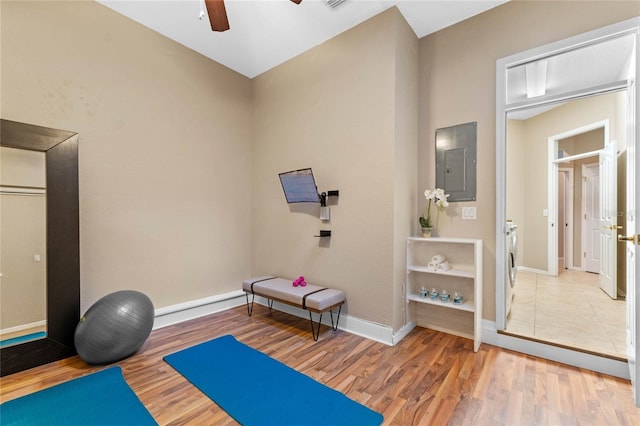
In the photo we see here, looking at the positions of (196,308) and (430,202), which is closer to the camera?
(430,202)

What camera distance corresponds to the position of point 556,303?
3.26 metres

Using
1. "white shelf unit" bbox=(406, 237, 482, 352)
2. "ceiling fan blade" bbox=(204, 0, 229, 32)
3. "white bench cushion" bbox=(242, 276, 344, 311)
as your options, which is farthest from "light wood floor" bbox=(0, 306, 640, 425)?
"ceiling fan blade" bbox=(204, 0, 229, 32)

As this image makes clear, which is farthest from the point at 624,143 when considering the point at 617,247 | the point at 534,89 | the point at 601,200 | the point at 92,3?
the point at 92,3

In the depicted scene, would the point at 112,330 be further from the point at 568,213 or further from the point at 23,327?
the point at 568,213

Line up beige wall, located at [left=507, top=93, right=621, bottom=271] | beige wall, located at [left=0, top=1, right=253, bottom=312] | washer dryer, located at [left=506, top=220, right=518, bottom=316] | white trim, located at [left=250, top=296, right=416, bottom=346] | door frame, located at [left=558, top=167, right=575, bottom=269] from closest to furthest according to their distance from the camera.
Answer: beige wall, located at [left=0, top=1, right=253, bottom=312] < beige wall, located at [left=507, top=93, right=621, bottom=271] < white trim, located at [left=250, top=296, right=416, bottom=346] < washer dryer, located at [left=506, top=220, right=518, bottom=316] < door frame, located at [left=558, top=167, right=575, bottom=269]

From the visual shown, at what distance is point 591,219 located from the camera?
319cm

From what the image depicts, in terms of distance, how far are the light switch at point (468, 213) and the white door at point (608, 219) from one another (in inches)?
48.9

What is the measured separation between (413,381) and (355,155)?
2.28 m

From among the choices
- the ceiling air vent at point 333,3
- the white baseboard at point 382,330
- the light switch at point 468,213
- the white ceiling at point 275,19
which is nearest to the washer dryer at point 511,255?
the light switch at point 468,213

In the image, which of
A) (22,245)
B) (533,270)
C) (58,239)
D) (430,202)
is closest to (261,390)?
(58,239)

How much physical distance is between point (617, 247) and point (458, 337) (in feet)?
6.10

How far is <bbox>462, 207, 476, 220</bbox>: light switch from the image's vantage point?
3.00 metres

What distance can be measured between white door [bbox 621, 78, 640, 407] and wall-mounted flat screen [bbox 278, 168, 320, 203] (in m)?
2.75

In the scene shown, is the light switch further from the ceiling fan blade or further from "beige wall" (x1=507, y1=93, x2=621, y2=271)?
the ceiling fan blade
